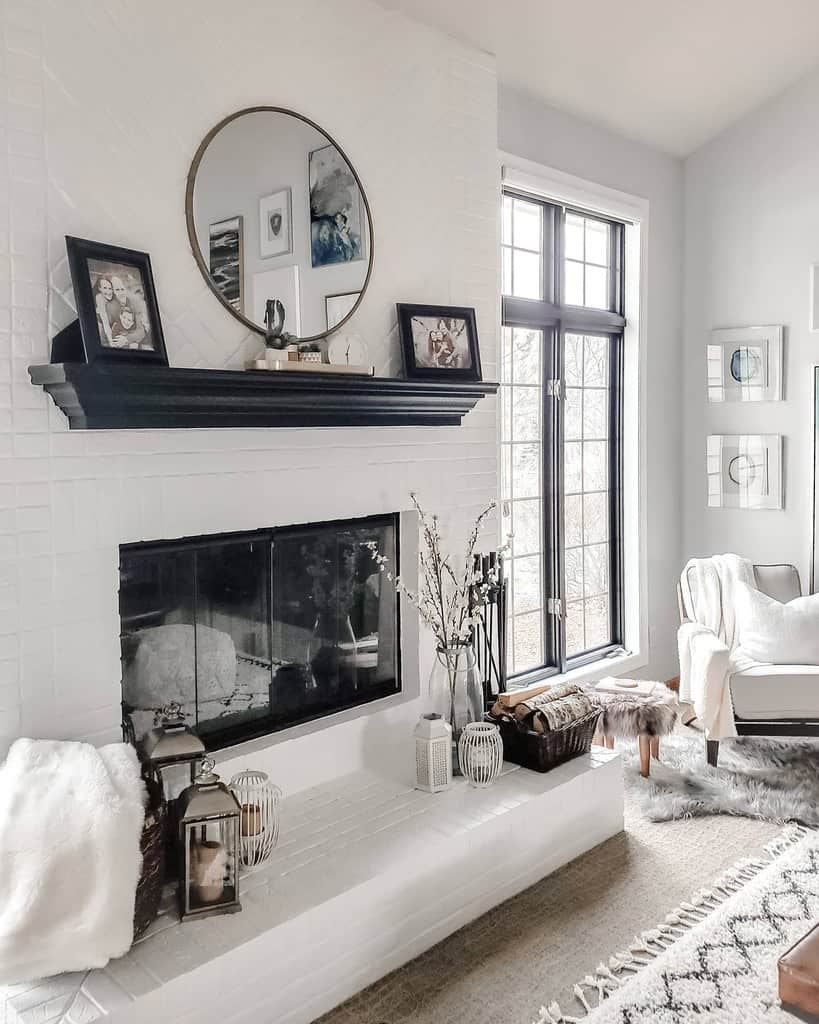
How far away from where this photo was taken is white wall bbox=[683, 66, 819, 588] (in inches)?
179

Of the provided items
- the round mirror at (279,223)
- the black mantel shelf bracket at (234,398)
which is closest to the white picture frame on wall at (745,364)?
the black mantel shelf bracket at (234,398)

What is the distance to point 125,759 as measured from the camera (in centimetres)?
222

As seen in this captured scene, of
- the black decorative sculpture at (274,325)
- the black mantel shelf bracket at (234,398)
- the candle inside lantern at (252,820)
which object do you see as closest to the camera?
the black mantel shelf bracket at (234,398)

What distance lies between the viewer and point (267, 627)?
2.96m

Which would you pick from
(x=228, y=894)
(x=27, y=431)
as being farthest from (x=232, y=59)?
(x=228, y=894)

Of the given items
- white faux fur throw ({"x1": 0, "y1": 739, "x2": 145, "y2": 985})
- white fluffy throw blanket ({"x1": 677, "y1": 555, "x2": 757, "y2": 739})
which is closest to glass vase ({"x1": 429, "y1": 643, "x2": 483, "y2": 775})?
white fluffy throw blanket ({"x1": 677, "y1": 555, "x2": 757, "y2": 739})

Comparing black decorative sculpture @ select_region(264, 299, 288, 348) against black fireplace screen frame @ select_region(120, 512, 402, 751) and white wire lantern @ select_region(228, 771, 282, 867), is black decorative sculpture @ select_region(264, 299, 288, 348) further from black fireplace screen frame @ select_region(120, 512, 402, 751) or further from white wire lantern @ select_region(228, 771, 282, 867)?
white wire lantern @ select_region(228, 771, 282, 867)

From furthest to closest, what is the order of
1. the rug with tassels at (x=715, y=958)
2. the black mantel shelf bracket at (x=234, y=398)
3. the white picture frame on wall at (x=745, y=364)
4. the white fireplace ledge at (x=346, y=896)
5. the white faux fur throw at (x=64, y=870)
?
the white picture frame on wall at (x=745, y=364) < the rug with tassels at (x=715, y=958) < the black mantel shelf bracket at (x=234, y=398) < the white fireplace ledge at (x=346, y=896) < the white faux fur throw at (x=64, y=870)

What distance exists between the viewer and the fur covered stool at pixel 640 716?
142 inches

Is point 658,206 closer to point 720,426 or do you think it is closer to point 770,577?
point 720,426

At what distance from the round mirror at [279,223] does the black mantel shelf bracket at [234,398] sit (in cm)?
23

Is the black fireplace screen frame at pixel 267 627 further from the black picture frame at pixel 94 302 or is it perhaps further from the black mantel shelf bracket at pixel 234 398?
the black picture frame at pixel 94 302

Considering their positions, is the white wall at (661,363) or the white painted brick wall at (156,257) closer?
the white painted brick wall at (156,257)

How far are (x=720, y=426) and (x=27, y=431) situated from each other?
3.66 metres
